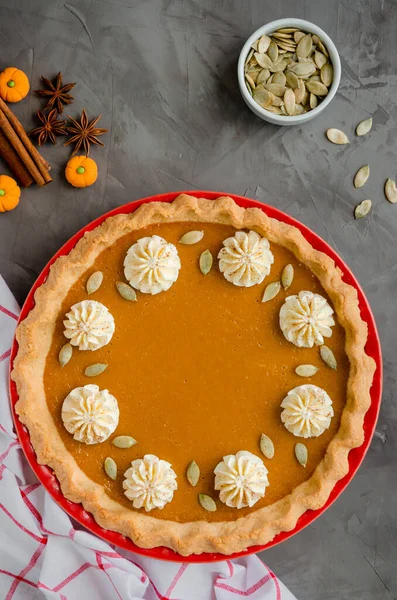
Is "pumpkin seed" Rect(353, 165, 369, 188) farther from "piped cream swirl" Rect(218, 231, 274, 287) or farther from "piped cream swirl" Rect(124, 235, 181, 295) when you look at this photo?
"piped cream swirl" Rect(124, 235, 181, 295)

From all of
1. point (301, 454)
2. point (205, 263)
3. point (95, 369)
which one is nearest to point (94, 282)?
point (95, 369)

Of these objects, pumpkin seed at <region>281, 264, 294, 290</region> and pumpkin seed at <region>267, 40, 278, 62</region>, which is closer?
pumpkin seed at <region>281, 264, 294, 290</region>

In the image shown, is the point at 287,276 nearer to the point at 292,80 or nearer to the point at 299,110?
the point at 299,110

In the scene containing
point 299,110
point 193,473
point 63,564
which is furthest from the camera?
point 299,110

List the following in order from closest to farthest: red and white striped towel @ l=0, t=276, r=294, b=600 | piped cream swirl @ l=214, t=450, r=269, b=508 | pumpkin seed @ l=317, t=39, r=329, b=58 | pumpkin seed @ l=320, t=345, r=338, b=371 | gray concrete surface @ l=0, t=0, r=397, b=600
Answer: piped cream swirl @ l=214, t=450, r=269, b=508 → pumpkin seed @ l=320, t=345, r=338, b=371 → red and white striped towel @ l=0, t=276, r=294, b=600 → pumpkin seed @ l=317, t=39, r=329, b=58 → gray concrete surface @ l=0, t=0, r=397, b=600

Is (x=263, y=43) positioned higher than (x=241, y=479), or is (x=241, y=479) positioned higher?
(x=263, y=43)

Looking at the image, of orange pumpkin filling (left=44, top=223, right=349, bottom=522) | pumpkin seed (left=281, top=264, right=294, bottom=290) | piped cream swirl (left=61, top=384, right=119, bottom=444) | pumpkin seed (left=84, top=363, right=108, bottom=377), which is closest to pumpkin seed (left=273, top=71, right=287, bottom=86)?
orange pumpkin filling (left=44, top=223, right=349, bottom=522)
